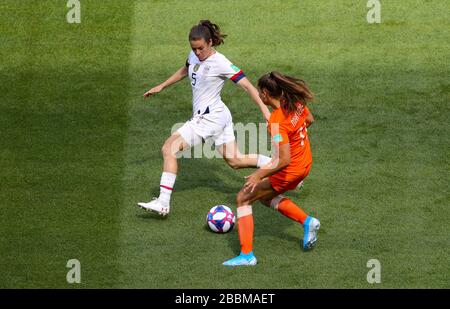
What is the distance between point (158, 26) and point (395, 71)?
13.1ft

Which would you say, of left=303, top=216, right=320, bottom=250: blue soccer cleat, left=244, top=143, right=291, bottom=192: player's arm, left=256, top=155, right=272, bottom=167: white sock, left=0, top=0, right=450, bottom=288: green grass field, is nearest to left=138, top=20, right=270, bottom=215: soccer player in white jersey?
left=256, top=155, right=272, bottom=167: white sock

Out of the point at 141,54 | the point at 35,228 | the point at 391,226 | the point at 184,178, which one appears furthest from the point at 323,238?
the point at 141,54

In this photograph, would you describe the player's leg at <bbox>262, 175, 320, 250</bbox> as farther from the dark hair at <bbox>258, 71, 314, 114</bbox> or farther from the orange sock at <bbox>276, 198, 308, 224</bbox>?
the dark hair at <bbox>258, 71, 314, 114</bbox>

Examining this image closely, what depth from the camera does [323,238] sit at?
45.9 ft

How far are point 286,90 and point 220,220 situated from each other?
204 cm

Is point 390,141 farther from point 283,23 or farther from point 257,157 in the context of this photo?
point 283,23

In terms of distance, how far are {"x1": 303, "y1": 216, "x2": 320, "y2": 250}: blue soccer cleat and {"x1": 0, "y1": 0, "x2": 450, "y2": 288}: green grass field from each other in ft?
0.49

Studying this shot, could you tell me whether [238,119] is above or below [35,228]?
above

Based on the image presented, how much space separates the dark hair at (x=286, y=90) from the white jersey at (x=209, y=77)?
5.03ft

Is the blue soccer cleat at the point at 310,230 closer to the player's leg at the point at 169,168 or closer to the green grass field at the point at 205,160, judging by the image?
the green grass field at the point at 205,160
